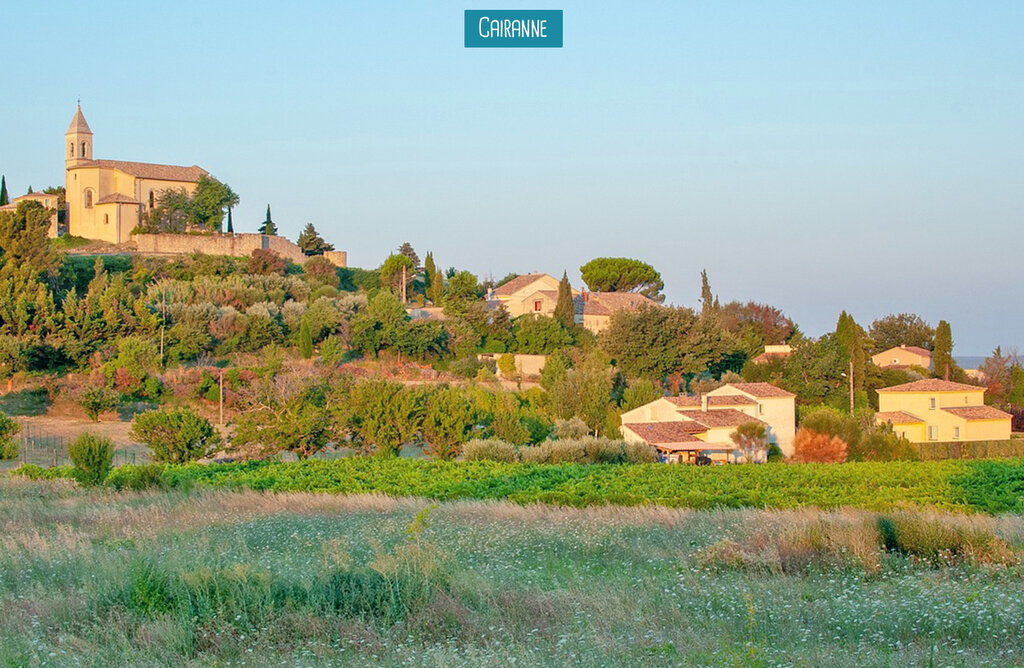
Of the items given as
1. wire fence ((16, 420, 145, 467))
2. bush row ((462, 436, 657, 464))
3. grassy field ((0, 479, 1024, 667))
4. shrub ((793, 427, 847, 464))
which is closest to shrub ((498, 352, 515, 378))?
shrub ((793, 427, 847, 464))

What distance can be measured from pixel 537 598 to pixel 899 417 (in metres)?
39.9

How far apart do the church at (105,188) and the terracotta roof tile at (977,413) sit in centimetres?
4539

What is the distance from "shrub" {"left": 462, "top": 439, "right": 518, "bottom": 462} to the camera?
28141mm

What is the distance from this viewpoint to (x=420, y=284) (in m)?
66.3

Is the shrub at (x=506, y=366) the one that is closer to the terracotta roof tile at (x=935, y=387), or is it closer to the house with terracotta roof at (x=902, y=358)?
the terracotta roof tile at (x=935, y=387)

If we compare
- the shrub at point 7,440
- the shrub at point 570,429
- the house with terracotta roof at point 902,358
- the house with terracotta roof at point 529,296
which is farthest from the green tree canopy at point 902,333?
the shrub at point 7,440

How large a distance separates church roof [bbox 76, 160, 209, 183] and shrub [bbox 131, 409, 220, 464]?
36.3 m

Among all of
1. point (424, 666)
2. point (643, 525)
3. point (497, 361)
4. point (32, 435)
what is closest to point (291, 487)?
Answer: point (643, 525)

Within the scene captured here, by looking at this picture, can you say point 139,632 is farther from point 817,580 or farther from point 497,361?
point 497,361

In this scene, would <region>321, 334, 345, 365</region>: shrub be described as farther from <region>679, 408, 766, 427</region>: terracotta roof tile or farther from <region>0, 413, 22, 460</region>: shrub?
<region>0, 413, 22, 460</region>: shrub

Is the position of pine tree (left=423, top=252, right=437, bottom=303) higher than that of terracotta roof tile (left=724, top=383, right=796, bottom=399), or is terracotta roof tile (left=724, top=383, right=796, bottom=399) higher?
pine tree (left=423, top=252, right=437, bottom=303)

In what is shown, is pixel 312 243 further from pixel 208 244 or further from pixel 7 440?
pixel 7 440

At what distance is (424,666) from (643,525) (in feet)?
22.4

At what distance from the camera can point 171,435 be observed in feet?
90.3
